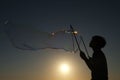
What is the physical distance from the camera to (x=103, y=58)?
11375 mm

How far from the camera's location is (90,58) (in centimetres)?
1148

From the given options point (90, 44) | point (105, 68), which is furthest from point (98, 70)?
point (90, 44)

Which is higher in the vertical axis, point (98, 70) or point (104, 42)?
point (104, 42)

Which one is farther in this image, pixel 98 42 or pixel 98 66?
pixel 98 42

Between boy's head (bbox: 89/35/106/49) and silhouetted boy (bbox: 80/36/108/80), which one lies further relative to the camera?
boy's head (bbox: 89/35/106/49)

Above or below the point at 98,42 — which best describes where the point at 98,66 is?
below

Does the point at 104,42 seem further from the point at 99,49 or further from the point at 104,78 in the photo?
the point at 104,78

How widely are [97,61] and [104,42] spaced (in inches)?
39.9

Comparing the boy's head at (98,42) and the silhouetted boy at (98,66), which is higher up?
the boy's head at (98,42)

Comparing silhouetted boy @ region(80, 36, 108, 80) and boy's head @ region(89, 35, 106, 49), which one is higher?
boy's head @ region(89, 35, 106, 49)

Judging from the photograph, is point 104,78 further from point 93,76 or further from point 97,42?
point 97,42

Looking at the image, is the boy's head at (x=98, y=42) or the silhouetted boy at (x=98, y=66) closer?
the silhouetted boy at (x=98, y=66)

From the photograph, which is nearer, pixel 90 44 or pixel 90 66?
pixel 90 66

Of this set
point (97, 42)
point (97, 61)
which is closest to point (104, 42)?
point (97, 42)
